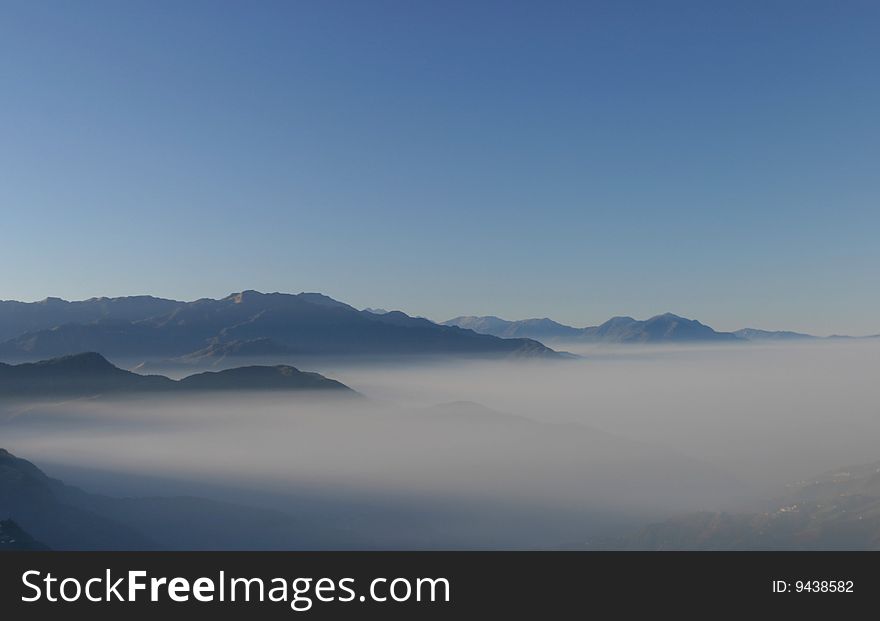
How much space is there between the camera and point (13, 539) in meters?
167

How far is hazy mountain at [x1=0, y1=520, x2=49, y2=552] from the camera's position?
533 ft

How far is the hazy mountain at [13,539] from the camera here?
162 meters
